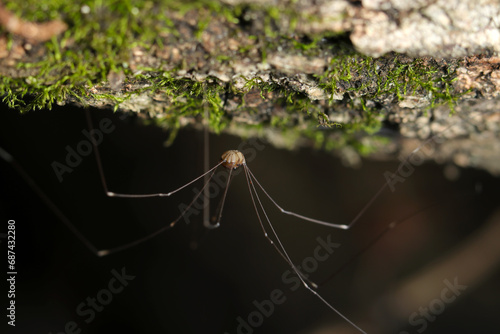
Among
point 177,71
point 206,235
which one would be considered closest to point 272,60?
point 177,71

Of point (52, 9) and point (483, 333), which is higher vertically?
point (52, 9)

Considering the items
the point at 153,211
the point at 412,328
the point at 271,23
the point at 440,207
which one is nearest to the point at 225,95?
the point at 271,23

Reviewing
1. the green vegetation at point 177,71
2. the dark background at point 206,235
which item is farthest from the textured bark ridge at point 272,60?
the dark background at point 206,235

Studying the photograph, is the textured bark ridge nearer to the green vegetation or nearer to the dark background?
the green vegetation

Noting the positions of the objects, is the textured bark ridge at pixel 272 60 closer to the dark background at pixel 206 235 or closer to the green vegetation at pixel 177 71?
the green vegetation at pixel 177 71

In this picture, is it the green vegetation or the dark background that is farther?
the dark background

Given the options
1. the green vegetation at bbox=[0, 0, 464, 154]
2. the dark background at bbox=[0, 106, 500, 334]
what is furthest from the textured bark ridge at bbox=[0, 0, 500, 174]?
the dark background at bbox=[0, 106, 500, 334]

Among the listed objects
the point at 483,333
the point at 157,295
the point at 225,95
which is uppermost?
the point at 225,95

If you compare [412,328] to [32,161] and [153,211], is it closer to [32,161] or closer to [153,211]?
[153,211]
